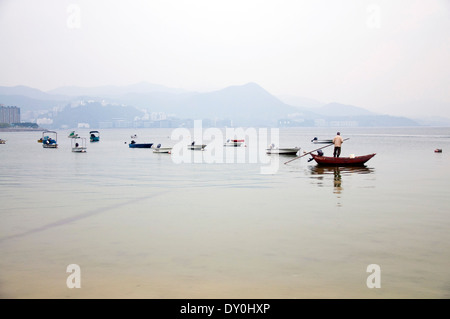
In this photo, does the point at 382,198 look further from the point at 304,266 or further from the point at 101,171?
the point at 101,171

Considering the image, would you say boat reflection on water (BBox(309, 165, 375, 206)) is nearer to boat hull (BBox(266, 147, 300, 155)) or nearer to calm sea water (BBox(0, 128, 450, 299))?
calm sea water (BBox(0, 128, 450, 299))

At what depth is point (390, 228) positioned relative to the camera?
15.3m

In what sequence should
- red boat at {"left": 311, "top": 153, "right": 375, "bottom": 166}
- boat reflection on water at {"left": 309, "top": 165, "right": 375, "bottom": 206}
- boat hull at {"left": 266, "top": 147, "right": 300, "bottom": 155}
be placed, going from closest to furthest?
boat reflection on water at {"left": 309, "top": 165, "right": 375, "bottom": 206} < red boat at {"left": 311, "top": 153, "right": 375, "bottom": 166} < boat hull at {"left": 266, "top": 147, "right": 300, "bottom": 155}

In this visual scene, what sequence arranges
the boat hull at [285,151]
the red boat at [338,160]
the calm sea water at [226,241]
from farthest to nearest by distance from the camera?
the boat hull at [285,151] < the red boat at [338,160] < the calm sea water at [226,241]

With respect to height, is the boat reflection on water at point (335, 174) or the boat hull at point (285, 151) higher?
the boat hull at point (285, 151)

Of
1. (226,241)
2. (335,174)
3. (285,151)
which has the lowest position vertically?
(226,241)

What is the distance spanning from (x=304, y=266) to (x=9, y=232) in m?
10.0

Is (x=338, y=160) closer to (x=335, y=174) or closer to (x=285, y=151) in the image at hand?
(x=335, y=174)

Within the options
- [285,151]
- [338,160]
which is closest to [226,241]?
[338,160]

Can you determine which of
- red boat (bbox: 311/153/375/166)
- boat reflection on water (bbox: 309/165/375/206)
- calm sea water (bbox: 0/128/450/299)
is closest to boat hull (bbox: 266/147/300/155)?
boat reflection on water (bbox: 309/165/375/206)

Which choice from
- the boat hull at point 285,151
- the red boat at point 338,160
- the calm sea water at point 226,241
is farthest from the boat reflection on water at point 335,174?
the boat hull at point 285,151

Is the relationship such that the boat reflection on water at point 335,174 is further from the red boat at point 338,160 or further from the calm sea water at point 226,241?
the calm sea water at point 226,241
